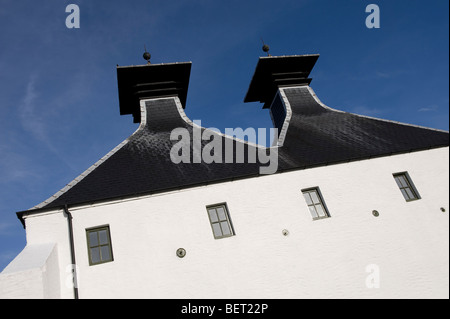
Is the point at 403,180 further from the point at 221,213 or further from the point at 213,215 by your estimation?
the point at 213,215

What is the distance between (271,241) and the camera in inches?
372

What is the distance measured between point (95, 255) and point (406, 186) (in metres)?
11.7

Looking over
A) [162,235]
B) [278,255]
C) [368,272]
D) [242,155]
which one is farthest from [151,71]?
[368,272]

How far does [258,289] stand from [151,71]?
40.5 feet

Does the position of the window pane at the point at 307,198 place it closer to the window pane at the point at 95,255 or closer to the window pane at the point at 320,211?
the window pane at the point at 320,211

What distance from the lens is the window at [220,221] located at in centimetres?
952

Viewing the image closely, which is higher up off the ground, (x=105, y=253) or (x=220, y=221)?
(x=220, y=221)

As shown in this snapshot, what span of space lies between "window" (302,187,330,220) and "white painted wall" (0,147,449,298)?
0.22m

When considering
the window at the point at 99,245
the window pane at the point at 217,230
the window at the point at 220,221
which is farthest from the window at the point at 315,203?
the window at the point at 99,245

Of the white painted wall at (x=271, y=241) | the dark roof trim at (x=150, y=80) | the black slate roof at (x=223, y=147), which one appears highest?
the dark roof trim at (x=150, y=80)

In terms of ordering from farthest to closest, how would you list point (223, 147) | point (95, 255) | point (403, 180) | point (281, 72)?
point (281, 72) → point (223, 147) → point (403, 180) → point (95, 255)

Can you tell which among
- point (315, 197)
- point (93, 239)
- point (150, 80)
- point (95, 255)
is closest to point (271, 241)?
point (315, 197)

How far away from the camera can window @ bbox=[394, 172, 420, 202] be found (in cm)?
1110
